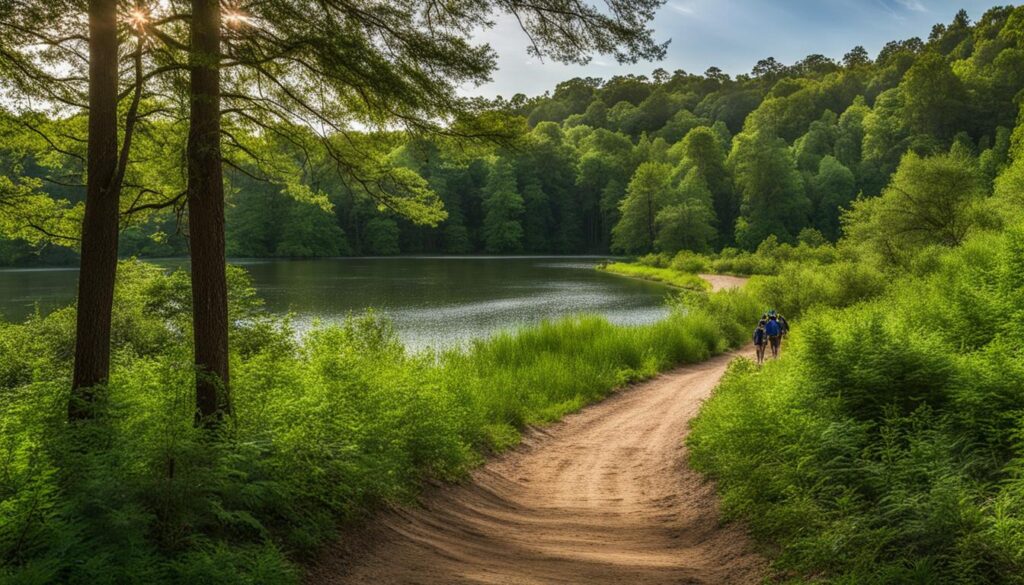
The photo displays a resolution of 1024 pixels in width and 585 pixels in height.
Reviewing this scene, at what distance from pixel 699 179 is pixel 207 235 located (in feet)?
274

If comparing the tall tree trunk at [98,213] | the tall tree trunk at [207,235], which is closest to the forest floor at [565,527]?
the tall tree trunk at [207,235]

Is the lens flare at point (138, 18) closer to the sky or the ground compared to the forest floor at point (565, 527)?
closer to the sky

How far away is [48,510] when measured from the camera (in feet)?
12.9

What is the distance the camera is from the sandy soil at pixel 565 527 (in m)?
5.43

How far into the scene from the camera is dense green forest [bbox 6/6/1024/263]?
7456 centimetres

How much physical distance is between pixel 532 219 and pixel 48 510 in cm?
10048

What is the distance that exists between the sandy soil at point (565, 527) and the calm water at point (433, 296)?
34.0 ft

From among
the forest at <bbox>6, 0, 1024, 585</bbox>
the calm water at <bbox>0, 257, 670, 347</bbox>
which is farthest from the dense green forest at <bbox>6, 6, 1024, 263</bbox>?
the forest at <bbox>6, 0, 1024, 585</bbox>

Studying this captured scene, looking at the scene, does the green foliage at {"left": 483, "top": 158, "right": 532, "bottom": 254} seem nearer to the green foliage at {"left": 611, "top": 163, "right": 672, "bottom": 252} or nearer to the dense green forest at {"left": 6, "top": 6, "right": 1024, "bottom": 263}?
the dense green forest at {"left": 6, "top": 6, "right": 1024, "bottom": 263}

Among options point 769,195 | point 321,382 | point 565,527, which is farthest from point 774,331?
point 769,195

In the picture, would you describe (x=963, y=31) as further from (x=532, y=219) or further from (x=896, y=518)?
(x=896, y=518)

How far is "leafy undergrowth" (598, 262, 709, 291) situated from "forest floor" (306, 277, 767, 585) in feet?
123

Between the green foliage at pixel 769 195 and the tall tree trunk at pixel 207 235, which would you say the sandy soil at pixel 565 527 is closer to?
the tall tree trunk at pixel 207 235

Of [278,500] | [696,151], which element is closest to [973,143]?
[696,151]
